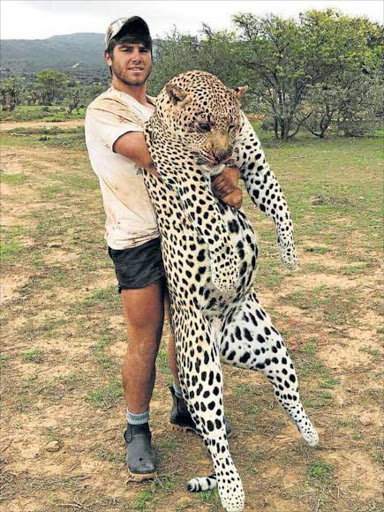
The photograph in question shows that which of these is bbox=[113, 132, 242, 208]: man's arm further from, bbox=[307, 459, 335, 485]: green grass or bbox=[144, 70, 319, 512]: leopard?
bbox=[307, 459, 335, 485]: green grass

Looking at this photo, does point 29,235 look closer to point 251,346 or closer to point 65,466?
point 65,466

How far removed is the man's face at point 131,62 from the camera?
263 cm

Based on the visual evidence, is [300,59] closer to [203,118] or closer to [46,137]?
[46,137]

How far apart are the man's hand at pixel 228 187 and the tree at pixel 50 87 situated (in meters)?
38.1

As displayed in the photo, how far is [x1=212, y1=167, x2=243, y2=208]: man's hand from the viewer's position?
2.44 m

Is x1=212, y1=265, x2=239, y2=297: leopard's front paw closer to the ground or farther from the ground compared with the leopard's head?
closer to the ground

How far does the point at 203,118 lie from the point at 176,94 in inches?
5.7

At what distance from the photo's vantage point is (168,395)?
12.4 ft

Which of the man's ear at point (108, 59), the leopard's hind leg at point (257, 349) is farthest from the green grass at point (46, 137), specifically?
the leopard's hind leg at point (257, 349)

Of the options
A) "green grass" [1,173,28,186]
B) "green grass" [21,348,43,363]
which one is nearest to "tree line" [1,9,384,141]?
"green grass" [1,173,28,186]

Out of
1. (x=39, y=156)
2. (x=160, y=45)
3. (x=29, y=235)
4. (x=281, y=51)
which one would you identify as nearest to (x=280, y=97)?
(x=281, y=51)

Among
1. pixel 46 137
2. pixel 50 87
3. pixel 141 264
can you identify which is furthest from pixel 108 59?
pixel 50 87

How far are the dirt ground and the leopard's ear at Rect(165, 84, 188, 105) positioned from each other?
177 centimetres

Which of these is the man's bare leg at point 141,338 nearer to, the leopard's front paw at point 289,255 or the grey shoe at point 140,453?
the grey shoe at point 140,453
